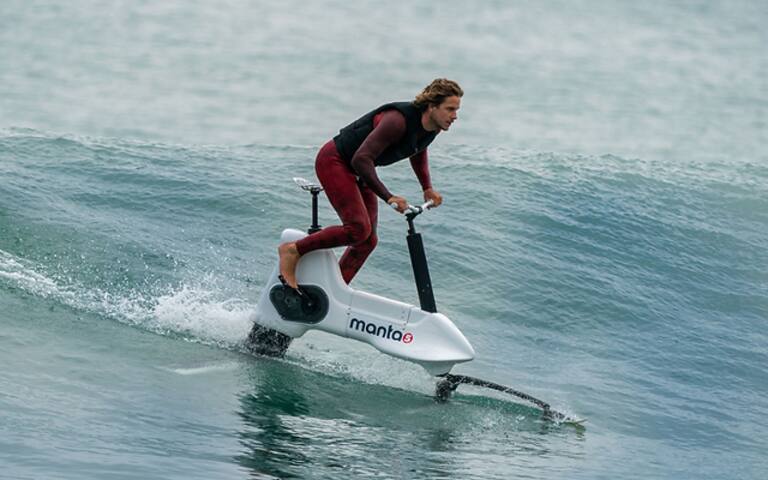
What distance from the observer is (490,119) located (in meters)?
20.5

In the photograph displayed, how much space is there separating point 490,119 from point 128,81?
6599 millimetres

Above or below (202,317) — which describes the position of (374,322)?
above

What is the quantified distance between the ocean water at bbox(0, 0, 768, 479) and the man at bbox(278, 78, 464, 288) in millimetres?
795

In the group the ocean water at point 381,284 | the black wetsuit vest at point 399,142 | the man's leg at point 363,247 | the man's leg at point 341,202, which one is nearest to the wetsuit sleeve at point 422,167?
the black wetsuit vest at point 399,142

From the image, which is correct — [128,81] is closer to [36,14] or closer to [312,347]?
[36,14]

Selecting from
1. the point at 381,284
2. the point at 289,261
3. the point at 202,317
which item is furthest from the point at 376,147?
the point at 381,284

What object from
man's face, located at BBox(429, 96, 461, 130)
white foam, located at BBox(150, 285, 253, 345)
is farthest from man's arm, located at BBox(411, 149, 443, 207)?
white foam, located at BBox(150, 285, 253, 345)

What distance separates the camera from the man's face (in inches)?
312

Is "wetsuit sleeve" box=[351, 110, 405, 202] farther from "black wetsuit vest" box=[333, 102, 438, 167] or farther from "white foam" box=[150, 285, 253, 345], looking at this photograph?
"white foam" box=[150, 285, 253, 345]

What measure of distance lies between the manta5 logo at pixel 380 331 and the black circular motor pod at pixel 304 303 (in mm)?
206

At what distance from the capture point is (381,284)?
11.0m

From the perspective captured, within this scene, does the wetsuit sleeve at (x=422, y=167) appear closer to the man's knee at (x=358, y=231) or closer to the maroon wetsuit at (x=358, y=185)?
the maroon wetsuit at (x=358, y=185)

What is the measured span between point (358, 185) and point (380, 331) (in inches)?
34.7

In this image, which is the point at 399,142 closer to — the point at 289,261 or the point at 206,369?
the point at 289,261
